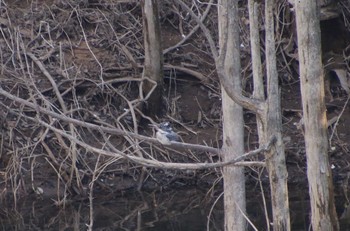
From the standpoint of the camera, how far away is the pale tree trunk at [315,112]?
8.10m

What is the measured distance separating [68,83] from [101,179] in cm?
176

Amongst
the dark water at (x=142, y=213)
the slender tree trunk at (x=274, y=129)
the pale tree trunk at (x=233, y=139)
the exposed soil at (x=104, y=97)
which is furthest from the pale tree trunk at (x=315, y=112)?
the exposed soil at (x=104, y=97)

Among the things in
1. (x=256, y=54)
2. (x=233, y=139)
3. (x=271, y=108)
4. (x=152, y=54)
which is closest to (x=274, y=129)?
(x=271, y=108)

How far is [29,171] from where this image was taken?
1317 cm

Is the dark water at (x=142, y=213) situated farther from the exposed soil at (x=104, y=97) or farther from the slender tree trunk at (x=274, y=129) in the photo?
the slender tree trunk at (x=274, y=129)

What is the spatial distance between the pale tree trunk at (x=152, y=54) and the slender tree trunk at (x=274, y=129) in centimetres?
620

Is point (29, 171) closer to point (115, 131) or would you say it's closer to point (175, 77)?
point (175, 77)

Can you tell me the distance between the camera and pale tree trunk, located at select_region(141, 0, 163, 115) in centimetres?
1349

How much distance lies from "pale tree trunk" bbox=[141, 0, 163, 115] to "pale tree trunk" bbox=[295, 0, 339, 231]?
5370 mm

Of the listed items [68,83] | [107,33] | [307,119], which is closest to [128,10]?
[107,33]

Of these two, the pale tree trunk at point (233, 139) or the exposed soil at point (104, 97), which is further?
the exposed soil at point (104, 97)

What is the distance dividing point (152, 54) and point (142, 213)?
2657mm

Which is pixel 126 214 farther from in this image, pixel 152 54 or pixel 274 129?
pixel 274 129

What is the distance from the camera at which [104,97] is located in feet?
47.2
